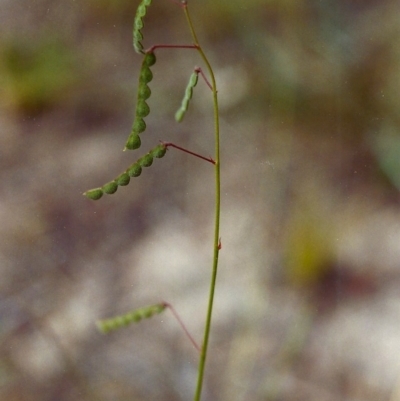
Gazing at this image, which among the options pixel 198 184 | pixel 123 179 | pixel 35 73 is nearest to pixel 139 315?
pixel 123 179

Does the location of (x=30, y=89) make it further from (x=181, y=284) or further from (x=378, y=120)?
(x=378, y=120)

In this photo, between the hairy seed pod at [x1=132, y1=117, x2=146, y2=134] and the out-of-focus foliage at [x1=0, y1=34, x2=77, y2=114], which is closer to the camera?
the hairy seed pod at [x1=132, y1=117, x2=146, y2=134]

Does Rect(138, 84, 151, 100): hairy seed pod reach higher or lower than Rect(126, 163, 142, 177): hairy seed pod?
higher

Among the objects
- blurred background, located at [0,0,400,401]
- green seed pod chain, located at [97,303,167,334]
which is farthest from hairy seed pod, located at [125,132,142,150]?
blurred background, located at [0,0,400,401]

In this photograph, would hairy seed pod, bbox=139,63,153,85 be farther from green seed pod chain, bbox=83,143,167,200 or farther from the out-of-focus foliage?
the out-of-focus foliage

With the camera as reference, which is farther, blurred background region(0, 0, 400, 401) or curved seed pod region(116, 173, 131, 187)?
blurred background region(0, 0, 400, 401)

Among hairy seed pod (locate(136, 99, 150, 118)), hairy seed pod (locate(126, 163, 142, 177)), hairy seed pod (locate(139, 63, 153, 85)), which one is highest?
hairy seed pod (locate(139, 63, 153, 85))

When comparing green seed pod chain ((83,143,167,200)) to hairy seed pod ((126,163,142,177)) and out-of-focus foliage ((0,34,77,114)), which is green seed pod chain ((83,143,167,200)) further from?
out-of-focus foliage ((0,34,77,114))

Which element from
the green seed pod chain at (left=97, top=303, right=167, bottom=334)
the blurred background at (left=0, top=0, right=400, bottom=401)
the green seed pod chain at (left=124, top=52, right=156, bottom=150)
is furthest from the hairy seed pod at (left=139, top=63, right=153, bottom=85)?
the blurred background at (left=0, top=0, right=400, bottom=401)
